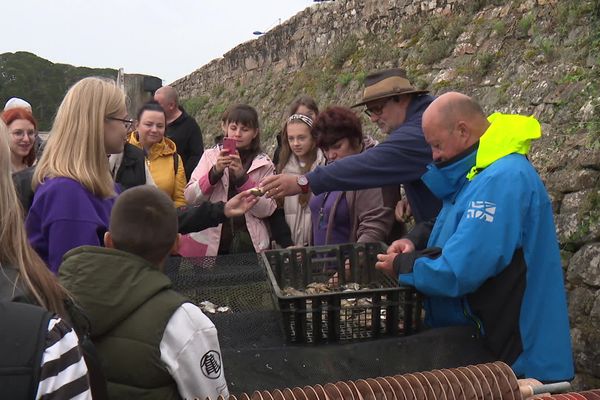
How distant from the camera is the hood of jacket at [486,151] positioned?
2869 mm

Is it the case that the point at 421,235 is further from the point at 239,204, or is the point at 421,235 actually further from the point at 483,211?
the point at 239,204

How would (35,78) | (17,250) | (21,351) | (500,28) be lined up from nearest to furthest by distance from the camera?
1. (21,351)
2. (17,250)
3. (500,28)
4. (35,78)

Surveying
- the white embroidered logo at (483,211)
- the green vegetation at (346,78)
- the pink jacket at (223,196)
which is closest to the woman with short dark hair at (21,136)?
the pink jacket at (223,196)

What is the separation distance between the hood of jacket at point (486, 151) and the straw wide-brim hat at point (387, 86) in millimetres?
790

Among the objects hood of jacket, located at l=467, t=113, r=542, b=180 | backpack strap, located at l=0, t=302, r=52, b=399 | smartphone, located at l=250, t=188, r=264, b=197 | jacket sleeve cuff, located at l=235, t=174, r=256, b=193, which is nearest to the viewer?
backpack strap, located at l=0, t=302, r=52, b=399

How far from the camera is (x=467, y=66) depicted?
9414 millimetres

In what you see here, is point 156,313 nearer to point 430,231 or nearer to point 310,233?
point 430,231

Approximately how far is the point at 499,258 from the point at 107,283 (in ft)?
4.55

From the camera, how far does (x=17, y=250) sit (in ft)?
5.69

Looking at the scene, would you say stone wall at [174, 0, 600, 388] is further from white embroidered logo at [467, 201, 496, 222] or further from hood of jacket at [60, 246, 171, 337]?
hood of jacket at [60, 246, 171, 337]

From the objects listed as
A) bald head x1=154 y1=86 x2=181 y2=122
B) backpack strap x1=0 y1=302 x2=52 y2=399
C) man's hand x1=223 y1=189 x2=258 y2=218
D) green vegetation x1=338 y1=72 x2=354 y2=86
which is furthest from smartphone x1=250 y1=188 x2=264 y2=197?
green vegetation x1=338 y1=72 x2=354 y2=86

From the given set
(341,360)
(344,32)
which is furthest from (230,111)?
(344,32)

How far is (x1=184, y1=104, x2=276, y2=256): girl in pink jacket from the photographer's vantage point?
4754 mm

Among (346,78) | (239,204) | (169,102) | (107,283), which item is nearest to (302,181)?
(239,204)
